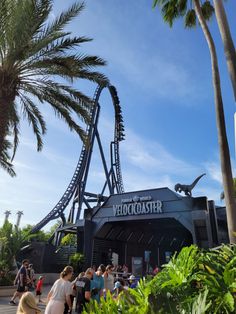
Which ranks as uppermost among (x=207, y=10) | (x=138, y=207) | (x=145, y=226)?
(x=207, y=10)

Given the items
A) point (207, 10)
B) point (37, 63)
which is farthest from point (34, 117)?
point (207, 10)

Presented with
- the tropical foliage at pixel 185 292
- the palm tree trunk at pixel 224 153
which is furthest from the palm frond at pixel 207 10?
the tropical foliage at pixel 185 292

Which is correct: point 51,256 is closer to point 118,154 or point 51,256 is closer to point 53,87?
point 118,154

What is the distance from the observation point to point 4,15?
8094 mm

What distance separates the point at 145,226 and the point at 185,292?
23.7 meters

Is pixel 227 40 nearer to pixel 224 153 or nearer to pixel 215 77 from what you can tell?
pixel 215 77

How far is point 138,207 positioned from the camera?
20.5m

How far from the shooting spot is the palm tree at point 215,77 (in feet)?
24.1

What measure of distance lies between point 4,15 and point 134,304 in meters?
8.03

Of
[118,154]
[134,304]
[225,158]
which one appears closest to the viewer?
[134,304]

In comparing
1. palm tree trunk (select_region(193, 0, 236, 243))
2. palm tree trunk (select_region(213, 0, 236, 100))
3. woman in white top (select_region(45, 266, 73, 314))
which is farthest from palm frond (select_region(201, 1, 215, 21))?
woman in white top (select_region(45, 266, 73, 314))

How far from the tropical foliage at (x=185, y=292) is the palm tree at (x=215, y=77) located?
3.39 meters

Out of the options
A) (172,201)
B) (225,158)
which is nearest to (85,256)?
(172,201)

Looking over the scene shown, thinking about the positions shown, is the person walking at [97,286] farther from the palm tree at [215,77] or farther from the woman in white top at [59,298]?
the palm tree at [215,77]
